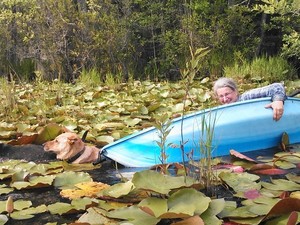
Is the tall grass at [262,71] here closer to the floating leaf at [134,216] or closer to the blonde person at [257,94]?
the blonde person at [257,94]

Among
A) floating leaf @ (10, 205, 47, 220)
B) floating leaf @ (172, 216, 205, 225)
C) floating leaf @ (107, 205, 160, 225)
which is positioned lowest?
floating leaf @ (10, 205, 47, 220)

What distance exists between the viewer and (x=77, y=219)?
228 cm

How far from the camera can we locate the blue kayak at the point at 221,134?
3.35 m

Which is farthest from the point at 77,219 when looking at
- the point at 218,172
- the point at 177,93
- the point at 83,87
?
the point at 83,87

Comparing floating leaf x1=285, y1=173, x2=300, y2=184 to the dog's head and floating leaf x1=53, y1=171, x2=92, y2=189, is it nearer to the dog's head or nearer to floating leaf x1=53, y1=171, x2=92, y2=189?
floating leaf x1=53, y1=171, x2=92, y2=189

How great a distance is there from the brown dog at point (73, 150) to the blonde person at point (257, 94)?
122cm

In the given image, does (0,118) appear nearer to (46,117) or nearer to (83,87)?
(46,117)

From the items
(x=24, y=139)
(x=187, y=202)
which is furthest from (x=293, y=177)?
(x=24, y=139)

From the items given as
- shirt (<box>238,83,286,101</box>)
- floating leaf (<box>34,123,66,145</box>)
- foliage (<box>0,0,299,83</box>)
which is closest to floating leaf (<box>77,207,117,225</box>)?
floating leaf (<box>34,123,66,145</box>)

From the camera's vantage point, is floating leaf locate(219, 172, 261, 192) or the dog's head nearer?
floating leaf locate(219, 172, 261, 192)

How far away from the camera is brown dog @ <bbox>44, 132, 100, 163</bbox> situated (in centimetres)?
342

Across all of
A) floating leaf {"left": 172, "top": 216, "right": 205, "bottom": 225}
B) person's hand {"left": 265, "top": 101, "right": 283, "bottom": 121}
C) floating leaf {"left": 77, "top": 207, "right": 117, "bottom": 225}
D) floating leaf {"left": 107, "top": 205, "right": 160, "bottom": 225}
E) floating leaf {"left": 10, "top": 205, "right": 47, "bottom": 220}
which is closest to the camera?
floating leaf {"left": 172, "top": 216, "right": 205, "bottom": 225}

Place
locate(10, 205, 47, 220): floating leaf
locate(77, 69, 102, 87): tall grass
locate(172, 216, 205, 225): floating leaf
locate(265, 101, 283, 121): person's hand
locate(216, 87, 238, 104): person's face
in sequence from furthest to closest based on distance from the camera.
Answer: locate(77, 69, 102, 87): tall grass → locate(216, 87, 238, 104): person's face → locate(265, 101, 283, 121): person's hand → locate(10, 205, 47, 220): floating leaf → locate(172, 216, 205, 225): floating leaf

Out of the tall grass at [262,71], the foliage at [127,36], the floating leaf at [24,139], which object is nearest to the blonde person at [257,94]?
the floating leaf at [24,139]
